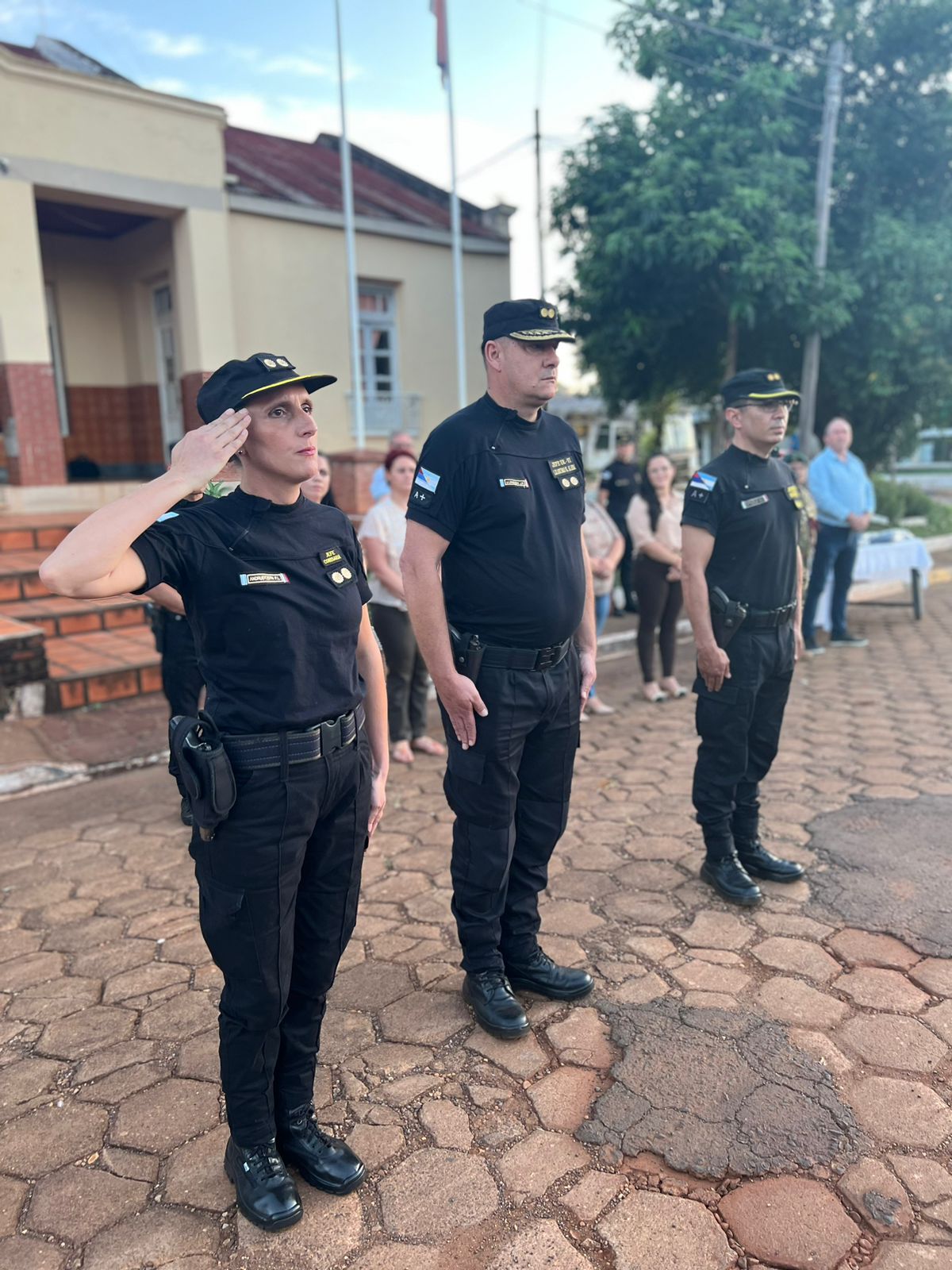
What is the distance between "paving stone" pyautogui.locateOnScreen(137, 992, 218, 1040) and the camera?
2889mm

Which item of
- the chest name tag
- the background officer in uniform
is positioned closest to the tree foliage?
the background officer in uniform

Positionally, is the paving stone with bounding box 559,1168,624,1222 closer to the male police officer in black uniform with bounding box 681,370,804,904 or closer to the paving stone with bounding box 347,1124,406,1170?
the paving stone with bounding box 347,1124,406,1170

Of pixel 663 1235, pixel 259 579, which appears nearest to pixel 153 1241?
pixel 663 1235

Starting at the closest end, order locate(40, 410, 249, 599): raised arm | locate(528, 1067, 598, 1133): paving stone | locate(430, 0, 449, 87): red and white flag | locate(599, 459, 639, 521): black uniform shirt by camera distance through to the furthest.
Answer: locate(40, 410, 249, 599): raised arm < locate(528, 1067, 598, 1133): paving stone < locate(599, 459, 639, 521): black uniform shirt < locate(430, 0, 449, 87): red and white flag

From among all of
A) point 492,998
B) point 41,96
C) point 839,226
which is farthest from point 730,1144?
point 839,226

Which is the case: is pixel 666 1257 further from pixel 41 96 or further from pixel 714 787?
pixel 41 96

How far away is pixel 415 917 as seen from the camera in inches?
141

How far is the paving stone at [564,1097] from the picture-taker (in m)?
2.46

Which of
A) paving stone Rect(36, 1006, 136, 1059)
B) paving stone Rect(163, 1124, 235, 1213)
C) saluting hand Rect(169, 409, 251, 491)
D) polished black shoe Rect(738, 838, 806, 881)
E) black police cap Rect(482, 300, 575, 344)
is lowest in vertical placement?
paving stone Rect(36, 1006, 136, 1059)

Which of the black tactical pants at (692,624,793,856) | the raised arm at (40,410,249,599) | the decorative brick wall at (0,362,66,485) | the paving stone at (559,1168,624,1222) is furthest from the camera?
the decorative brick wall at (0,362,66,485)

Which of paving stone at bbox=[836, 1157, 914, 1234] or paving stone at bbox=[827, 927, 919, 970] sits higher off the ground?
paving stone at bbox=[827, 927, 919, 970]

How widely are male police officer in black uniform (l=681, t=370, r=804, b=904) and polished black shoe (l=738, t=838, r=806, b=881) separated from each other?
16 centimetres

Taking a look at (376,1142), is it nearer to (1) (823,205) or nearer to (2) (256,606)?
(2) (256,606)

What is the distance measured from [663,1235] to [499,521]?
6.12 feet
